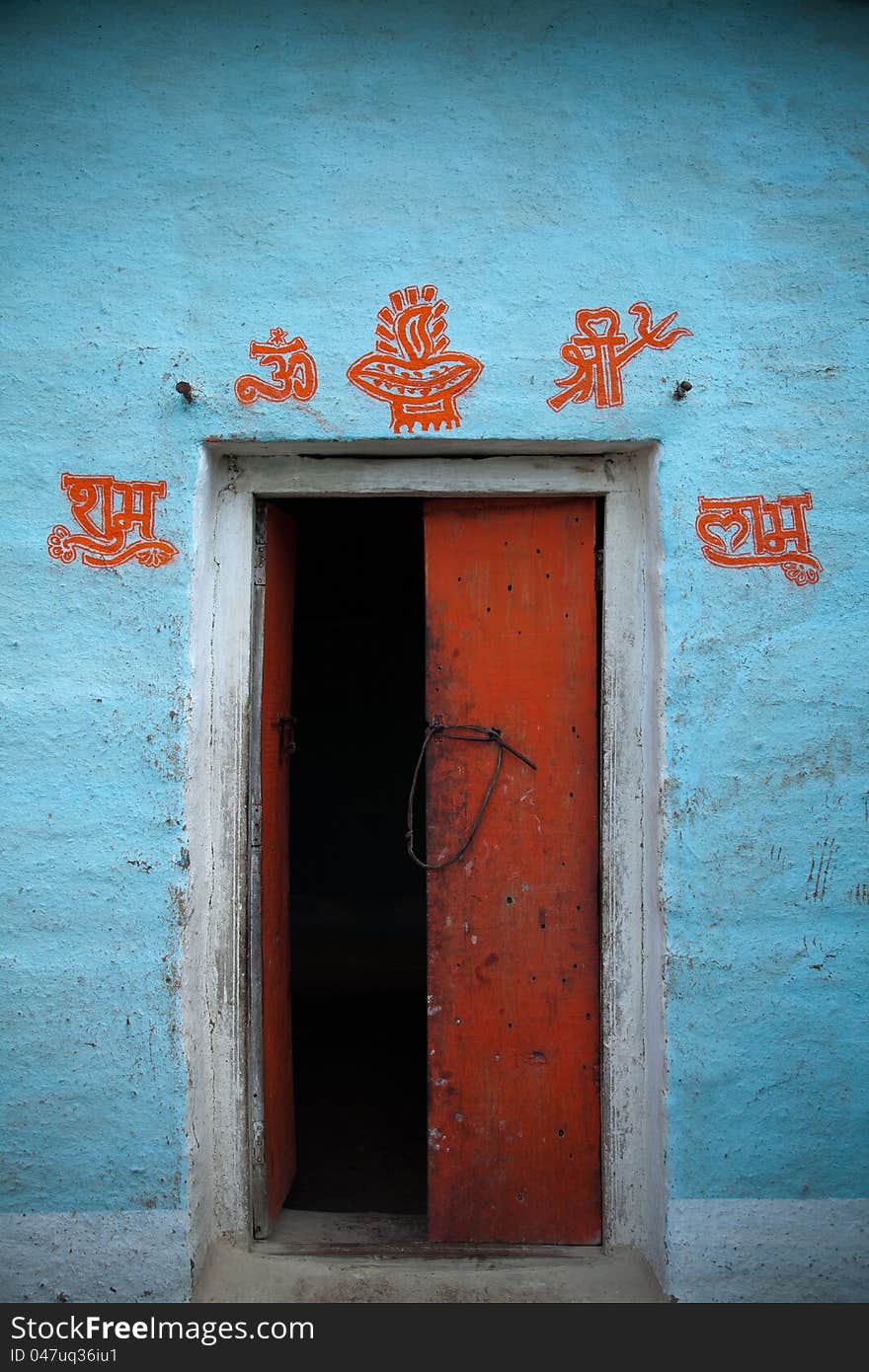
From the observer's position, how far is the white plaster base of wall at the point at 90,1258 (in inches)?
91.1

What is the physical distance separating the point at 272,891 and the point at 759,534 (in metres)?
1.77

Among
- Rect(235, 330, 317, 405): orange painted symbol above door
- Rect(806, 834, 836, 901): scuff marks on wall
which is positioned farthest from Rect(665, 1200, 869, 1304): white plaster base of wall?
Rect(235, 330, 317, 405): orange painted symbol above door

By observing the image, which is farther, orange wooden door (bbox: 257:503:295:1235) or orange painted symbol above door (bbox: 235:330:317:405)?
orange wooden door (bbox: 257:503:295:1235)

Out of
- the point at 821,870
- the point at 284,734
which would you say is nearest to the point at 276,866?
the point at 284,734

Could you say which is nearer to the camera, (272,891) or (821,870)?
(821,870)

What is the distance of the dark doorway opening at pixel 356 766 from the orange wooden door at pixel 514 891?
2195 mm

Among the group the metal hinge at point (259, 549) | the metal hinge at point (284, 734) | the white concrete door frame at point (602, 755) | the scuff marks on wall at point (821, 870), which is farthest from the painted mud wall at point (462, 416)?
the metal hinge at point (284, 734)

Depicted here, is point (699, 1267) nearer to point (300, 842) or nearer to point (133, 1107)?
point (133, 1107)

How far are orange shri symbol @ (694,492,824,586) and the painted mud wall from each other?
4 centimetres

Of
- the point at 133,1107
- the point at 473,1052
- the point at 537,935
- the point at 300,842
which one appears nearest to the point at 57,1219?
the point at 133,1107

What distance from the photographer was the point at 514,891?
2.56m

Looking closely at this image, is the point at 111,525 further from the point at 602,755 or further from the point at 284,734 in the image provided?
the point at 602,755

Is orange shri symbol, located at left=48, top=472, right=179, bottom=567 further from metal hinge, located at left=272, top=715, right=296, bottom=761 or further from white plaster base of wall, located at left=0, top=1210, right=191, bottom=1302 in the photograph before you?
white plaster base of wall, located at left=0, top=1210, right=191, bottom=1302

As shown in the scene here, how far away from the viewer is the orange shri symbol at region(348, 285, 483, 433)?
7.78ft
